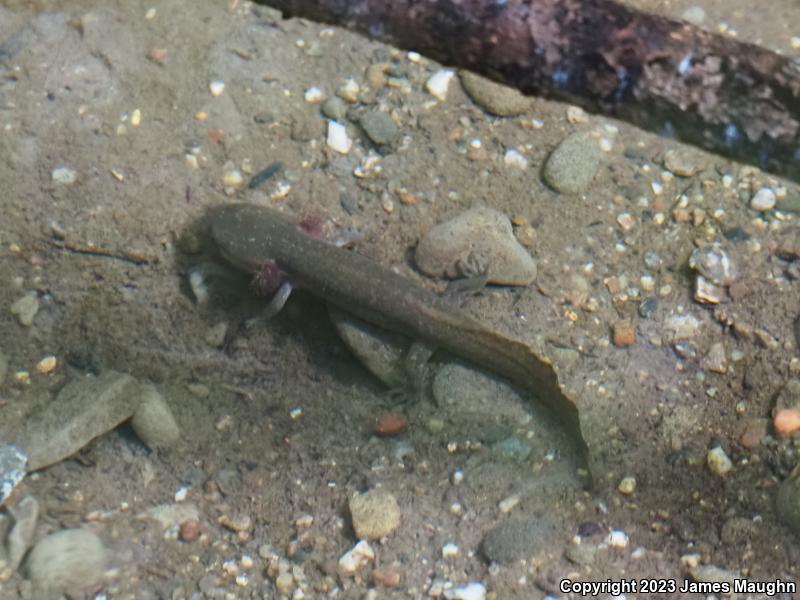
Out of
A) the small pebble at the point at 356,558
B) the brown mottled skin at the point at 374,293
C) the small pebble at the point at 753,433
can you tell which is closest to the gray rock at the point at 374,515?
the small pebble at the point at 356,558

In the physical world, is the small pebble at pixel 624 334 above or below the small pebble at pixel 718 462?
above

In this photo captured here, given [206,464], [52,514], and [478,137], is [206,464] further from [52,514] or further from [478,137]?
[478,137]

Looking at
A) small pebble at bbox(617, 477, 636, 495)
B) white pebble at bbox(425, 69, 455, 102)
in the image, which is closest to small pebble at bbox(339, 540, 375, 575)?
small pebble at bbox(617, 477, 636, 495)

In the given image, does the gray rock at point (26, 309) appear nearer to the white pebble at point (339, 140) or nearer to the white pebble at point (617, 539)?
the white pebble at point (339, 140)

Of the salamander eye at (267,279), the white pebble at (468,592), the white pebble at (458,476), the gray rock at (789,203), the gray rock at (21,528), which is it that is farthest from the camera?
the salamander eye at (267,279)

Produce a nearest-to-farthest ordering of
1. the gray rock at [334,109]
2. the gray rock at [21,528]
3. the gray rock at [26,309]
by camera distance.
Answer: the gray rock at [21,528], the gray rock at [26,309], the gray rock at [334,109]

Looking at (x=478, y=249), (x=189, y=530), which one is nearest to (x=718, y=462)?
(x=478, y=249)

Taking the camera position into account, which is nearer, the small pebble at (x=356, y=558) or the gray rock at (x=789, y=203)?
the small pebble at (x=356, y=558)

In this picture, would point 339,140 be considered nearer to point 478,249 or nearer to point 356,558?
point 478,249

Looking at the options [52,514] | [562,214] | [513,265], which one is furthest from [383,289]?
[52,514]
